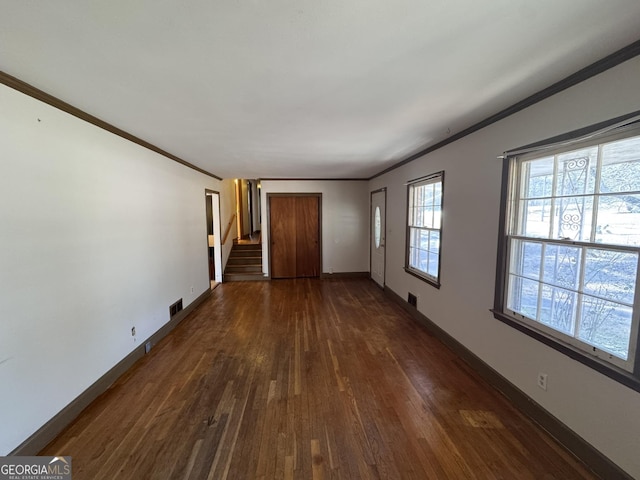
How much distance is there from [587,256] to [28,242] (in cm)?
353

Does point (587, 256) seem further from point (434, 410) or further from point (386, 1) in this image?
point (386, 1)

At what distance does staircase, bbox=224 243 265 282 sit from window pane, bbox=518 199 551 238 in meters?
5.28

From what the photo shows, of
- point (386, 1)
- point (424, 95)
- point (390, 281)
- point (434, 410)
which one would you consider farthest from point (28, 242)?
point (390, 281)

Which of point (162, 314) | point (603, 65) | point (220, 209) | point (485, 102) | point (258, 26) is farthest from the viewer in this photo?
point (220, 209)

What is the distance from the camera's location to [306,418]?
6.61 feet

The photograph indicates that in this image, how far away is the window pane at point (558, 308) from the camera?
177 centimetres

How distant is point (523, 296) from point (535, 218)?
2.05 ft

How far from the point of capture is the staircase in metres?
6.36

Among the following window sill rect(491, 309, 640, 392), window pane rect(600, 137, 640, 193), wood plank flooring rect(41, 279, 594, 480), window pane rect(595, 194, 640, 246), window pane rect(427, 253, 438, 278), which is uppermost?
window pane rect(600, 137, 640, 193)

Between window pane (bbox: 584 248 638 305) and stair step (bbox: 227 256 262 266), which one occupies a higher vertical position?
window pane (bbox: 584 248 638 305)

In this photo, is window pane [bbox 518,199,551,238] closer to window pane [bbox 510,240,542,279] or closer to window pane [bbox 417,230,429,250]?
window pane [bbox 510,240,542,279]

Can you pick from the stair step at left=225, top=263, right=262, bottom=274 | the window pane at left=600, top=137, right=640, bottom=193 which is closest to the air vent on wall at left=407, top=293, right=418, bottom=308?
the window pane at left=600, top=137, right=640, bottom=193

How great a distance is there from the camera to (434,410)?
2096 mm

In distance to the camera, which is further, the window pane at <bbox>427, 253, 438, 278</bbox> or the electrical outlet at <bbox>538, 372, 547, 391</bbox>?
the window pane at <bbox>427, 253, 438, 278</bbox>
